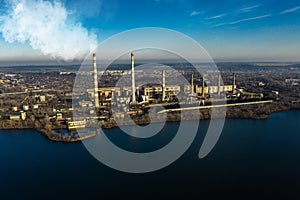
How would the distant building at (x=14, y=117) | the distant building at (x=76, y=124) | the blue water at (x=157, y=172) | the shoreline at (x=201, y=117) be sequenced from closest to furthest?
the blue water at (x=157, y=172) < the shoreline at (x=201, y=117) < the distant building at (x=76, y=124) < the distant building at (x=14, y=117)

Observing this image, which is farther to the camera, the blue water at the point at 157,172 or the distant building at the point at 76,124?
the distant building at the point at 76,124

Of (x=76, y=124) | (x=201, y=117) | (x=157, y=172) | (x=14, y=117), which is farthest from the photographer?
(x=14, y=117)

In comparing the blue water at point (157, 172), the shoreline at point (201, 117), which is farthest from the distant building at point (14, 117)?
the blue water at point (157, 172)

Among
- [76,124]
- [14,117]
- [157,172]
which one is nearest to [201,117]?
[76,124]

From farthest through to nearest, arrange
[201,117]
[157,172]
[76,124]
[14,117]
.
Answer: [14,117]
[201,117]
[76,124]
[157,172]

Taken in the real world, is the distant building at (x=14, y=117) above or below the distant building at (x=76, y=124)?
above

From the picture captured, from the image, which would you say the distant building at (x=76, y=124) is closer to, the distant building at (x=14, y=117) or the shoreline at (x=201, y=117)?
the shoreline at (x=201, y=117)

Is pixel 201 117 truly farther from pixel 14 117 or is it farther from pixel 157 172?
pixel 14 117

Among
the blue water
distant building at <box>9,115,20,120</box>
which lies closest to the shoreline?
the blue water

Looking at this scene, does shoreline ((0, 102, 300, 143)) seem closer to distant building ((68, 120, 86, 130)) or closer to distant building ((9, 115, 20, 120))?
distant building ((68, 120, 86, 130))
